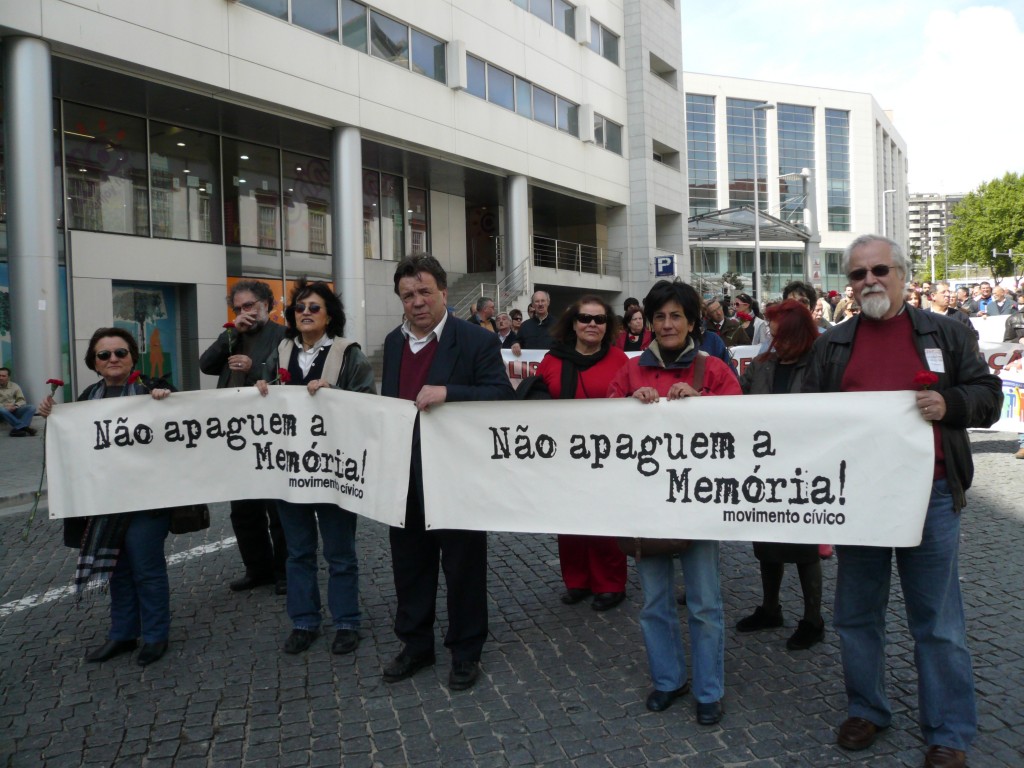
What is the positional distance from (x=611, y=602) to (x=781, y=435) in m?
2.01

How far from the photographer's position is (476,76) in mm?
24391

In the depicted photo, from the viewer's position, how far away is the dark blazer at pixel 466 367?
13.7 feet

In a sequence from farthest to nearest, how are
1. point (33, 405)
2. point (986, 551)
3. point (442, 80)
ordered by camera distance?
point (442, 80) < point (33, 405) < point (986, 551)

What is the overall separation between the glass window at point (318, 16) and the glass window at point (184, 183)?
3.47 metres

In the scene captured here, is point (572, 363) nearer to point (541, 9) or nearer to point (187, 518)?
point (187, 518)

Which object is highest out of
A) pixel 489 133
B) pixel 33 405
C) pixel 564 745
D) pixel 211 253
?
pixel 489 133

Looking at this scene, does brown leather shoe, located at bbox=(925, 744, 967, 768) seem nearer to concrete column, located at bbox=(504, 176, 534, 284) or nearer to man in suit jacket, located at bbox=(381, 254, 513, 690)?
man in suit jacket, located at bbox=(381, 254, 513, 690)

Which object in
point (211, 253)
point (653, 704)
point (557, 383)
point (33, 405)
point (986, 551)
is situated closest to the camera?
point (653, 704)

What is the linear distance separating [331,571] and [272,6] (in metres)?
16.9

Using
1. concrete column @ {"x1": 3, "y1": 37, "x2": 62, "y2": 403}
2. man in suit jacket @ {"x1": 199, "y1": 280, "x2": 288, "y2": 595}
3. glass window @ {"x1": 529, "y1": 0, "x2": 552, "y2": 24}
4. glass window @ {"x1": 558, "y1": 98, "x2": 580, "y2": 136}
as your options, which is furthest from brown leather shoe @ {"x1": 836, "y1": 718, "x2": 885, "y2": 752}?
glass window @ {"x1": 529, "y1": 0, "x2": 552, "y2": 24}

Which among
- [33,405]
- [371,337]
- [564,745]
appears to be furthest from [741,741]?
[371,337]

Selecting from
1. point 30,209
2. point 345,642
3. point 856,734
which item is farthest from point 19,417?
point 856,734

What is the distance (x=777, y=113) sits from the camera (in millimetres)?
84125

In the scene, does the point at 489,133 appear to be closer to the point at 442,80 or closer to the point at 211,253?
the point at 442,80
